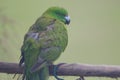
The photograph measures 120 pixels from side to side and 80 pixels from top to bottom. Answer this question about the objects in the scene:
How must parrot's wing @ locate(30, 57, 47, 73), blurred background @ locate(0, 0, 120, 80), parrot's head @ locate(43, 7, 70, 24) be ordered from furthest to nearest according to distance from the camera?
1. blurred background @ locate(0, 0, 120, 80)
2. parrot's head @ locate(43, 7, 70, 24)
3. parrot's wing @ locate(30, 57, 47, 73)

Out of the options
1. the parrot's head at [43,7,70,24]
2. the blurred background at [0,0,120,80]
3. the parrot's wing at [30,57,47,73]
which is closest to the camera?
the parrot's wing at [30,57,47,73]

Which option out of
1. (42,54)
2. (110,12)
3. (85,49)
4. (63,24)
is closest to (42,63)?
(42,54)

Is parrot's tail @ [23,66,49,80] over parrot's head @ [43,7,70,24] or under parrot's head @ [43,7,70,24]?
under

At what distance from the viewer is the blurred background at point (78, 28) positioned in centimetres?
157

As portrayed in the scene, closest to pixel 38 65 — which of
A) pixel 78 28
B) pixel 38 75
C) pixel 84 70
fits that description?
pixel 38 75

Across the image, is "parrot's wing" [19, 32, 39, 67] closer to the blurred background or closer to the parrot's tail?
the parrot's tail

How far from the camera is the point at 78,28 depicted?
5.31ft

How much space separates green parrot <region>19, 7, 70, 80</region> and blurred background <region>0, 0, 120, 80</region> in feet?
0.64

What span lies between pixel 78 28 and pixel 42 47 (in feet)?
1.08

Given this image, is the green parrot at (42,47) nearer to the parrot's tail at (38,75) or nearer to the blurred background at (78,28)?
the parrot's tail at (38,75)

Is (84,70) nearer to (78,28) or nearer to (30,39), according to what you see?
(30,39)

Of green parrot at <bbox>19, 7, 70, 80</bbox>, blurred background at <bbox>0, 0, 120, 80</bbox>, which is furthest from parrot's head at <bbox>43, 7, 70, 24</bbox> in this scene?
blurred background at <bbox>0, 0, 120, 80</bbox>

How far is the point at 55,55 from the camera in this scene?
4.40 ft

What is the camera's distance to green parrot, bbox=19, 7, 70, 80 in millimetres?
1309
